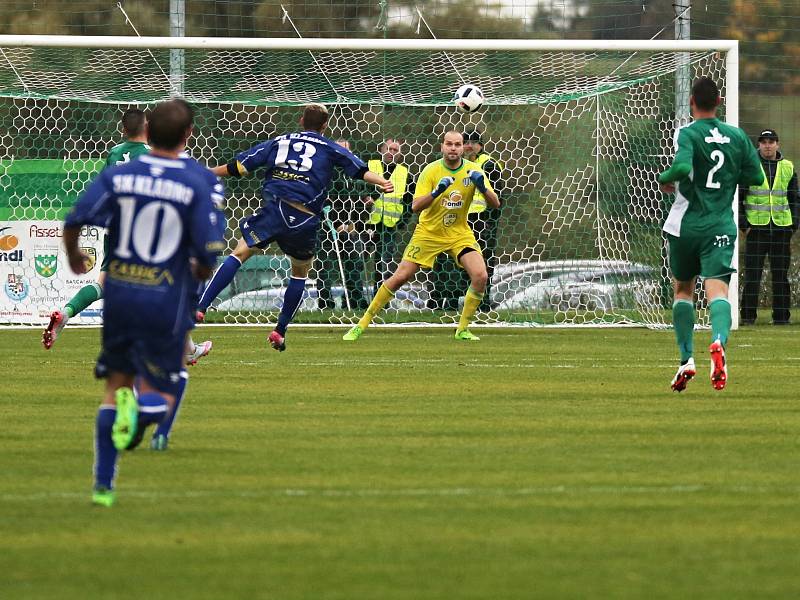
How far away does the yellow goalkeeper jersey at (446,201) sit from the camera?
15500 mm

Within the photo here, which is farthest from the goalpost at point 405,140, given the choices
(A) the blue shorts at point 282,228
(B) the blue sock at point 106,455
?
(B) the blue sock at point 106,455

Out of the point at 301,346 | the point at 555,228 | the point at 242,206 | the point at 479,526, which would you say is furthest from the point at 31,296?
the point at 479,526

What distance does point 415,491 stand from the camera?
639 centimetres

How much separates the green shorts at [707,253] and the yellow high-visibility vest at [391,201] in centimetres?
866

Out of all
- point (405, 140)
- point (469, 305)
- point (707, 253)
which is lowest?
point (469, 305)

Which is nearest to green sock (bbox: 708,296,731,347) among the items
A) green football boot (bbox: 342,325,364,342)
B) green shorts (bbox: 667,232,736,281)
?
green shorts (bbox: 667,232,736,281)

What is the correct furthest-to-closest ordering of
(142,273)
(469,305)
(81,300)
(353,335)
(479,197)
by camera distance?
(479,197), (469,305), (353,335), (81,300), (142,273)

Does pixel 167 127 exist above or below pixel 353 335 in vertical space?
above

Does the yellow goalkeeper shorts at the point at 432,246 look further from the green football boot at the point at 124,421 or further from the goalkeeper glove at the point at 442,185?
the green football boot at the point at 124,421

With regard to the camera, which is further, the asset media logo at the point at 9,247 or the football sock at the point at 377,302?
the asset media logo at the point at 9,247

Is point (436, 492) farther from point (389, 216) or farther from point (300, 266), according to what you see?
point (389, 216)

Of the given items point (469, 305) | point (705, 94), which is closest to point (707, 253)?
point (705, 94)

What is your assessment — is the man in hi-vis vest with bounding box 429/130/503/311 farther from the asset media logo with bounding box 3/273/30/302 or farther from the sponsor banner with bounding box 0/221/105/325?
the asset media logo with bounding box 3/273/30/302

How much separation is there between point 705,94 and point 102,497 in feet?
18.5
